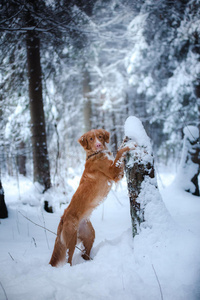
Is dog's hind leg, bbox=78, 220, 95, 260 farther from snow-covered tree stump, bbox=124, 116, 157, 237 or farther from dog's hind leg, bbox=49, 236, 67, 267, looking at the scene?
snow-covered tree stump, bbox=124, 116, 157, 237

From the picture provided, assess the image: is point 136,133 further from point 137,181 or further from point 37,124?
point 37,124

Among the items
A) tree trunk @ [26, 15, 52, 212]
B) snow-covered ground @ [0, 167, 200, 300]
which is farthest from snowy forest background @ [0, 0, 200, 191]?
snow-covered ground @ [0, 167, 200, 300]

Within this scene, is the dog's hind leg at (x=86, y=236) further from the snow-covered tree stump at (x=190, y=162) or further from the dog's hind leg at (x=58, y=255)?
the snow-covered tree stump at (x=190, y=162)

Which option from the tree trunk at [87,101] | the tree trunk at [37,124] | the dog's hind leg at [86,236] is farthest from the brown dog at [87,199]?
the tree trunk at [87,101]

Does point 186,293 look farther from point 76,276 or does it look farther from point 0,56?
point 0,56

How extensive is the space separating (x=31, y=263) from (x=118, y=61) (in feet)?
36.7

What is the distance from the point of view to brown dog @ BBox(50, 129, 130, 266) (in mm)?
2252

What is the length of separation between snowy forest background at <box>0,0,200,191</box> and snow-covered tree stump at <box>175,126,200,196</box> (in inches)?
41.0

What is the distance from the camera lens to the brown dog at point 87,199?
2252 mm

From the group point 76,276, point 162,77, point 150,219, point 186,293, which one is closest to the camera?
point 186,293

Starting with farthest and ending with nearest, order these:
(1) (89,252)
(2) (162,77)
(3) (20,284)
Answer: (2) (162,77) < (1) (89,252) < (3) (20,284)

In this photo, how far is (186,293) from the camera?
1.40m

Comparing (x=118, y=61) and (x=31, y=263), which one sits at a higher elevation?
(x=118, y=61)

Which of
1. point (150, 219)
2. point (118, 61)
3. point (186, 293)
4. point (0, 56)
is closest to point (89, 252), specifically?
point (150, 219)
